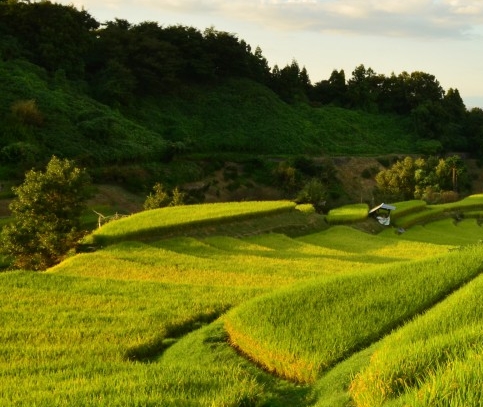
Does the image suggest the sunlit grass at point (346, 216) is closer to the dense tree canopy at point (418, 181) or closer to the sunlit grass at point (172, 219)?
the sunlit grass at point (172, 219)

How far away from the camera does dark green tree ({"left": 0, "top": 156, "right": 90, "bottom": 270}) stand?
1700cm

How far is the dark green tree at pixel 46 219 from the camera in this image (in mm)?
17000

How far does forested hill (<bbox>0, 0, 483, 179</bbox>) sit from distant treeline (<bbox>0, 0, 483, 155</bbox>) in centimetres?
12

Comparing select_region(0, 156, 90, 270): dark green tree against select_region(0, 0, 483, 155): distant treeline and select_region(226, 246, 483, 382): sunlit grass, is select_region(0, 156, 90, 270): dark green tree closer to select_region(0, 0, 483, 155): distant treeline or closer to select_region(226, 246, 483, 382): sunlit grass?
select_region(226, 246, 483, 382): sunlit grass

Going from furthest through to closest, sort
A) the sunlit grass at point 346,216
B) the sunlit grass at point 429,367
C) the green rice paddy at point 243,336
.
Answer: the sunlit grass at point 346,216 < the green rice paddy at point 243,336 < the sunlit grass at point 429,367

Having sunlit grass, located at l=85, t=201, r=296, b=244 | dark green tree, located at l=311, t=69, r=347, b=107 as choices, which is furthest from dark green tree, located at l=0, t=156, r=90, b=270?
dark green tree, located at l=311, t=69, r=347, b=107

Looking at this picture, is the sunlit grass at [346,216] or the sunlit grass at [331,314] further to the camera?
the sunlit grass at [346,216]

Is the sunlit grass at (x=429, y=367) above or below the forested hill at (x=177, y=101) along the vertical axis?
below

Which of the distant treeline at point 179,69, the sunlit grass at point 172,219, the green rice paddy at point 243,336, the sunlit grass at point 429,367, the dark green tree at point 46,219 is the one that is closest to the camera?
the sunlit grass at point 429,367

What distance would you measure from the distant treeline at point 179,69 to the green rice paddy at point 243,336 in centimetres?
3774

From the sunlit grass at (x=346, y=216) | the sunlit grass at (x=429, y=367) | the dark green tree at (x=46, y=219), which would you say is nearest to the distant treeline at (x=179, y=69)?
the sunlit grass at (x=346, y=216)

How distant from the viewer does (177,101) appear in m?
54.9

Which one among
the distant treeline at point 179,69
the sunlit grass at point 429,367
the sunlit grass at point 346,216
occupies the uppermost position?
the distant treeline at point 179,69

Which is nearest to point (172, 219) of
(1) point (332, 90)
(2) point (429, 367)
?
(2) point (429, 367)
